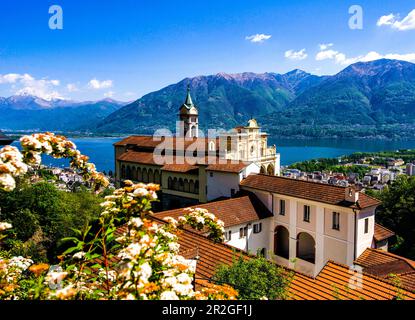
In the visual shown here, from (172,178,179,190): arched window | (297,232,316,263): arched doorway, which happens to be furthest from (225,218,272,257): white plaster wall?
(172,178,179,190): arched window

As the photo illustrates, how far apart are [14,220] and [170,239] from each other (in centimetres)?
2759

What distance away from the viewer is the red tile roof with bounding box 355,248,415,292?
1552 cm

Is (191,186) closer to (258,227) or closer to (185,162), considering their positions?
(185,162)

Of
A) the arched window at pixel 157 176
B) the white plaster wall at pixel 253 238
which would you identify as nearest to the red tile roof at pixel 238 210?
the white plaster wall at pixel 253 238

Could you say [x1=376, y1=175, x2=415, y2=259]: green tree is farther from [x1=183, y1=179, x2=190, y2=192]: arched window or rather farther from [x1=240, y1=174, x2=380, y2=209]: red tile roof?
[x1=183, y1=179, x2=190, y2=192]: arched window

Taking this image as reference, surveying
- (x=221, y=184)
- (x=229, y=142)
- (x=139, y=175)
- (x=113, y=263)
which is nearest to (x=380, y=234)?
(x=221, y=184)

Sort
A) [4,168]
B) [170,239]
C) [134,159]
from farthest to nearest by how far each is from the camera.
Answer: [134,159] → [170,239] → [4,168]

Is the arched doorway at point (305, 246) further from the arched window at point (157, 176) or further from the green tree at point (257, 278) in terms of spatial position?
the green tree at point (257, 278)

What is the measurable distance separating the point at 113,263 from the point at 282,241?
24080 mm

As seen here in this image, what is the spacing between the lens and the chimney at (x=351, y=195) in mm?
20406

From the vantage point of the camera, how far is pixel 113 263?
3.70 metres

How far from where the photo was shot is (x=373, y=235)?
21.6 meters

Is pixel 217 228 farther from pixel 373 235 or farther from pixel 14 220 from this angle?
pixel 14 220
